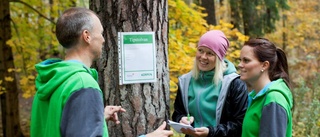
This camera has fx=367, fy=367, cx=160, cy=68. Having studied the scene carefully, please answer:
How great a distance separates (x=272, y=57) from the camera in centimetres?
256


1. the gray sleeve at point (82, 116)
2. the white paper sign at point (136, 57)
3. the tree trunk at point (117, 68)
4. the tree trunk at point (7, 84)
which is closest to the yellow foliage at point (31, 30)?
the tree trunk at point (7, 84)

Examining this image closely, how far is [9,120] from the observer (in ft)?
28.2

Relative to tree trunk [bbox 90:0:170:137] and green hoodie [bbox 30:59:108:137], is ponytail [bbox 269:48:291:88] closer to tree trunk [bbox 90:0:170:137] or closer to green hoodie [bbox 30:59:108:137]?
tree trunk [bbox 90:0:170:137]

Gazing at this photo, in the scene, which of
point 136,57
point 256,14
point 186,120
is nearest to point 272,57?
point 186,120

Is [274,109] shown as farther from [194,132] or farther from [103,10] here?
[103,10]

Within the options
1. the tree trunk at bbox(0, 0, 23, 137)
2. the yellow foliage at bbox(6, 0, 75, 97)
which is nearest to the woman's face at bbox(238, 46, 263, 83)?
the yellow foliage at bbox(6, 0, 75, 97)

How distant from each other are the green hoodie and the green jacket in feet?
3.38

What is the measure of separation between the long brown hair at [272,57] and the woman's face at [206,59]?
0.32m

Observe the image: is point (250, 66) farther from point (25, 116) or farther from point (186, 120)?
point (25, 116)

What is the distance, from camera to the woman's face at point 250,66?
8.35 feet

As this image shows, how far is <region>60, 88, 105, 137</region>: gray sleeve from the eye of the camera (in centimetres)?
163

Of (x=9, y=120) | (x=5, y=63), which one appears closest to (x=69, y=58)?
(x=5, y=63)

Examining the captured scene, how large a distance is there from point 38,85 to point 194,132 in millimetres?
1218

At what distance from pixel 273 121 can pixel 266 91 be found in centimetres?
21
